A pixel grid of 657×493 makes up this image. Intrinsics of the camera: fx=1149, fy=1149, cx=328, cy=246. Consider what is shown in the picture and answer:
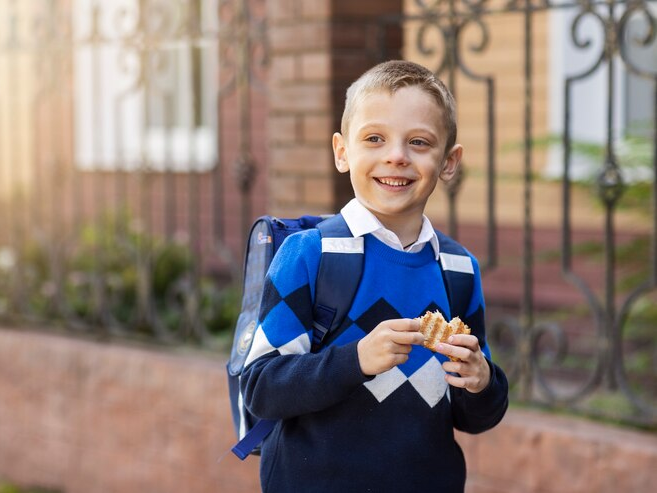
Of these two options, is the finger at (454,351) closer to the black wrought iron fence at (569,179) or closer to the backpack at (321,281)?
the backpack at (321,281)

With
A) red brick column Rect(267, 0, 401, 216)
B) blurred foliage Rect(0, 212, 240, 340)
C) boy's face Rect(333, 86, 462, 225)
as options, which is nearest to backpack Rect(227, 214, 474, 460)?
boy's face Rect(333, 86, 462, 225)

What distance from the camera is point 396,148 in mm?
1975

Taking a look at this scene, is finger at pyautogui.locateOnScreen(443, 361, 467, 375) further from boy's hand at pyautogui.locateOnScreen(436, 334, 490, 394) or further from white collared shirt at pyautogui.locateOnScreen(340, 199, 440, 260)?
white collared shirt at pyautogui.locateOnScreen(340, 199, 440, 260)

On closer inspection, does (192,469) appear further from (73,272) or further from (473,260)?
(473,260)

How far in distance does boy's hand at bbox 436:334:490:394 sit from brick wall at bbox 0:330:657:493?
1.70 metres

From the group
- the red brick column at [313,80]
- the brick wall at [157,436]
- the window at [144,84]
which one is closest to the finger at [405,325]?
the brick wall at [157,436]

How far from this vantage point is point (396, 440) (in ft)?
6.68

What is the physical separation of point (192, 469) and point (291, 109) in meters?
1.55

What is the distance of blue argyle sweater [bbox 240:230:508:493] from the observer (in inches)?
79.4

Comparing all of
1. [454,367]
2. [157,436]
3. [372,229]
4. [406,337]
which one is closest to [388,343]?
[406,337]

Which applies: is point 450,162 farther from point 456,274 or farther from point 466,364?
point 466,364

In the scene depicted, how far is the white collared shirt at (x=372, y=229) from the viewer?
6.70 feet

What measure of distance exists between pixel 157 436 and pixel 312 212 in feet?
4.06

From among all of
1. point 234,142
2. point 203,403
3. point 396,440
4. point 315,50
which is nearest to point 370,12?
point 315,50
